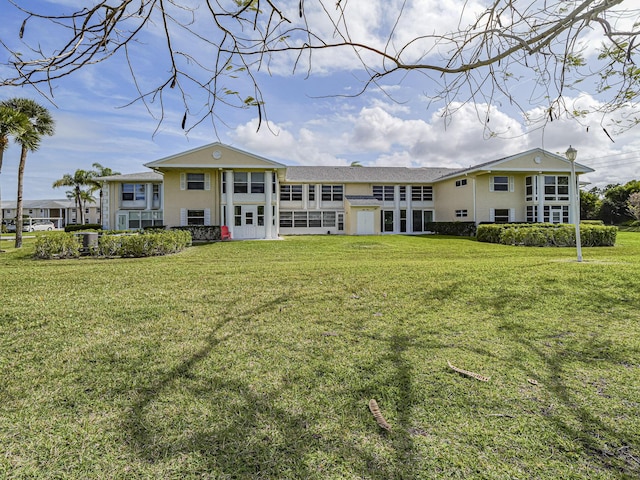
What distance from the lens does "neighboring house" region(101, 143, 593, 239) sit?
2261 cm

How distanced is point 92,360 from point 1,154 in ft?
63.0

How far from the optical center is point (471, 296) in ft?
17.8

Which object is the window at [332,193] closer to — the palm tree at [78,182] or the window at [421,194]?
the window at [421,194]

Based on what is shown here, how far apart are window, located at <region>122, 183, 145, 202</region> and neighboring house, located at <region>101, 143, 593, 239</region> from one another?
0.25 ft

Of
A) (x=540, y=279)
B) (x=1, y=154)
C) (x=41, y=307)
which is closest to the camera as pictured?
(x=41, y=307)

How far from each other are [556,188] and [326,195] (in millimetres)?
17884

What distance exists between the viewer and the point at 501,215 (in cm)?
2656

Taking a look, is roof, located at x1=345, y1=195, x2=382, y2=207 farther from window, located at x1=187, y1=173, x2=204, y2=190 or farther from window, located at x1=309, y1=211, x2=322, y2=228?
window, located at x1=187, y1=173, x2=204, y2=190

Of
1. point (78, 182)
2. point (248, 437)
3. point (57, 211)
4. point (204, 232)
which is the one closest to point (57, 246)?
point (204, 232)

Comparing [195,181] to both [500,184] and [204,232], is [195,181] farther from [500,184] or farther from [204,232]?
[500,184]

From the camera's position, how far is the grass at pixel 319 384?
2021 mm

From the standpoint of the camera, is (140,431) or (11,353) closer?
(140,431)

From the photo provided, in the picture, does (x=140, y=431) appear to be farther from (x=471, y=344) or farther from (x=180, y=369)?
(x=471, y=344)

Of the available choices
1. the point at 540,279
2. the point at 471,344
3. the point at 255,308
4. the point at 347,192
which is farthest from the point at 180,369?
the point at 347,192
